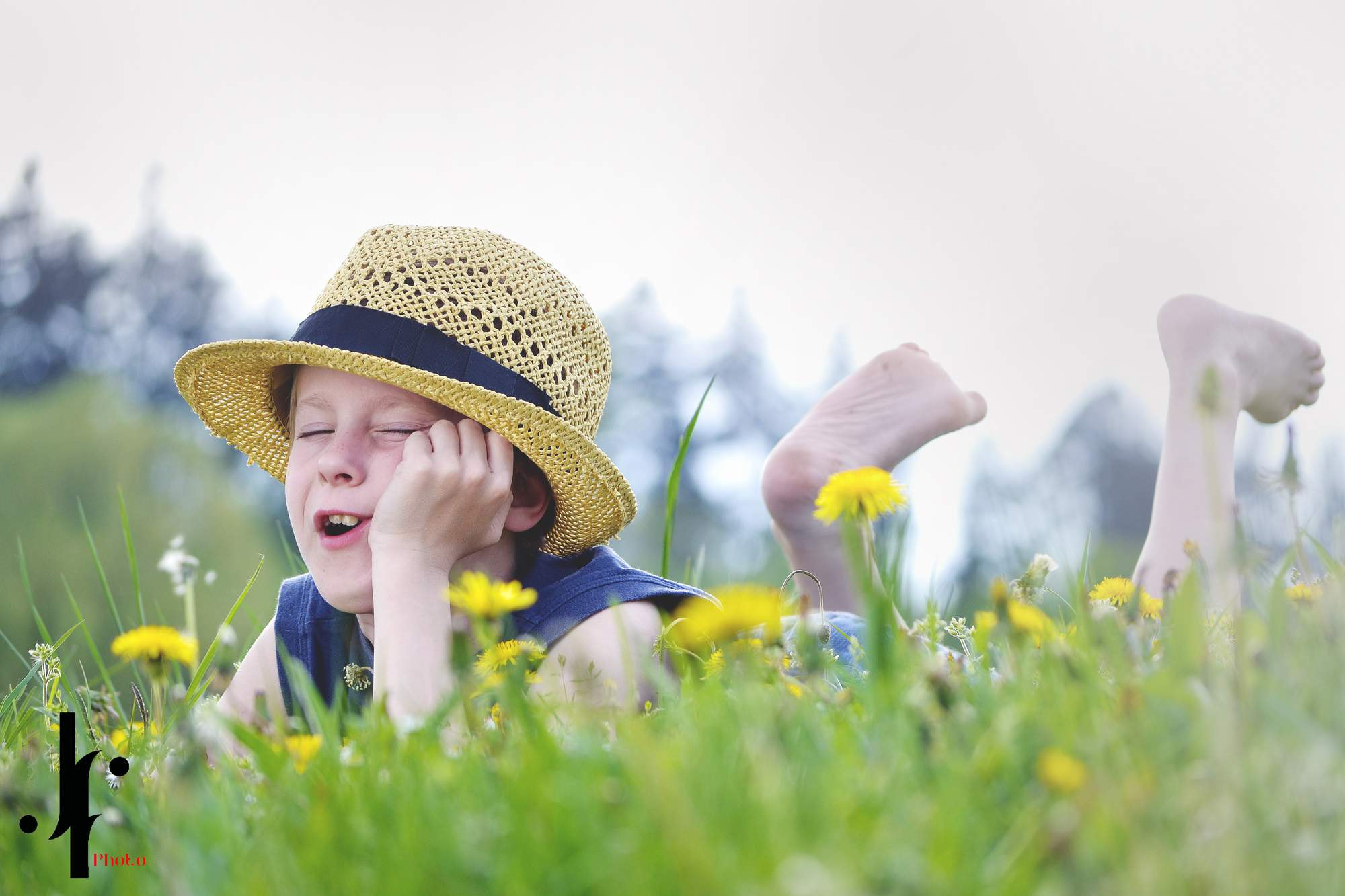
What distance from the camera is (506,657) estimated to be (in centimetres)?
159

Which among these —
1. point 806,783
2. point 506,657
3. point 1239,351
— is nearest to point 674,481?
point 506,657

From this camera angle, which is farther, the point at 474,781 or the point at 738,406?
the point at 738,406

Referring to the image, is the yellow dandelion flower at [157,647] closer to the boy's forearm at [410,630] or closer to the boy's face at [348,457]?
the boy's forearm at [410,630]

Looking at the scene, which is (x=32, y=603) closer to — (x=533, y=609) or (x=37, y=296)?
(x=533, y=609)

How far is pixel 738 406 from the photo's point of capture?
102ft

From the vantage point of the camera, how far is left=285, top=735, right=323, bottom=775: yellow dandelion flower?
1.29 meters

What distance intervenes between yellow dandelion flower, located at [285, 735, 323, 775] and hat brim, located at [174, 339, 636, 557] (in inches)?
44.8

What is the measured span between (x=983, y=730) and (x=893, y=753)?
5.5 inches

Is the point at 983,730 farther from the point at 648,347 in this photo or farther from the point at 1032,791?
the point at 648,347

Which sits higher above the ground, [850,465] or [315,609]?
[850,465]

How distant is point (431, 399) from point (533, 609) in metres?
0.58

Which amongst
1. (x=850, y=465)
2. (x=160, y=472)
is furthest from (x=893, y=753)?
(x=160, y=472)

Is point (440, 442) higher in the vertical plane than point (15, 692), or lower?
higher

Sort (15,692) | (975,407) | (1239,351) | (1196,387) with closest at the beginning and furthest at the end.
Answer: (15,692) < (1196,387) < (1239,351) < (975,407)
